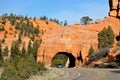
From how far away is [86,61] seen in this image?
6925 cm

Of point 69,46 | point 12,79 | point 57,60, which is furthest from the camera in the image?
point 57,60

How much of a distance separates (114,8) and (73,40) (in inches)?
479

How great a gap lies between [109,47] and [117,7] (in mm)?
13620

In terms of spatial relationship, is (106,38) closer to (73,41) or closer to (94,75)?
(73,41)

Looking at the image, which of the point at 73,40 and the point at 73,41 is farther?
the point at 73,40

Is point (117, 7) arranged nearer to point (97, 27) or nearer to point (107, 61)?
point (97, 27)

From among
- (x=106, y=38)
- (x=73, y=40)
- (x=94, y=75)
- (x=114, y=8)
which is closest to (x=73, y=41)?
(x=73, y=40)

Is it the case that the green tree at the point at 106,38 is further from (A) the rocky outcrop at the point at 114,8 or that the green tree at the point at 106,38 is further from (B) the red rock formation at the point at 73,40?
(A) the rocky outcrop at the point at 114,8

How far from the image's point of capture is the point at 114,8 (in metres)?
78.8

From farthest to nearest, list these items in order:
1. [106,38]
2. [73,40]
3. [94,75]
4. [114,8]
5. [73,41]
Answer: [114,8]
[73,40]
[73,41]
[106,38]
[94,75]

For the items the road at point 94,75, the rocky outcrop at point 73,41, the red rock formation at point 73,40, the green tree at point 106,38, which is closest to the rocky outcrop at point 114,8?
the red rock formation at point 73,40

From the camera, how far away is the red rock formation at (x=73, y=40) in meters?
72.8

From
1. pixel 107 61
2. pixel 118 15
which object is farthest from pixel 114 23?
pixel 107 61

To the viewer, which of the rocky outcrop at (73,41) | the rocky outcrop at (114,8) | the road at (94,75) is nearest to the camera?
the road at (94,75)
